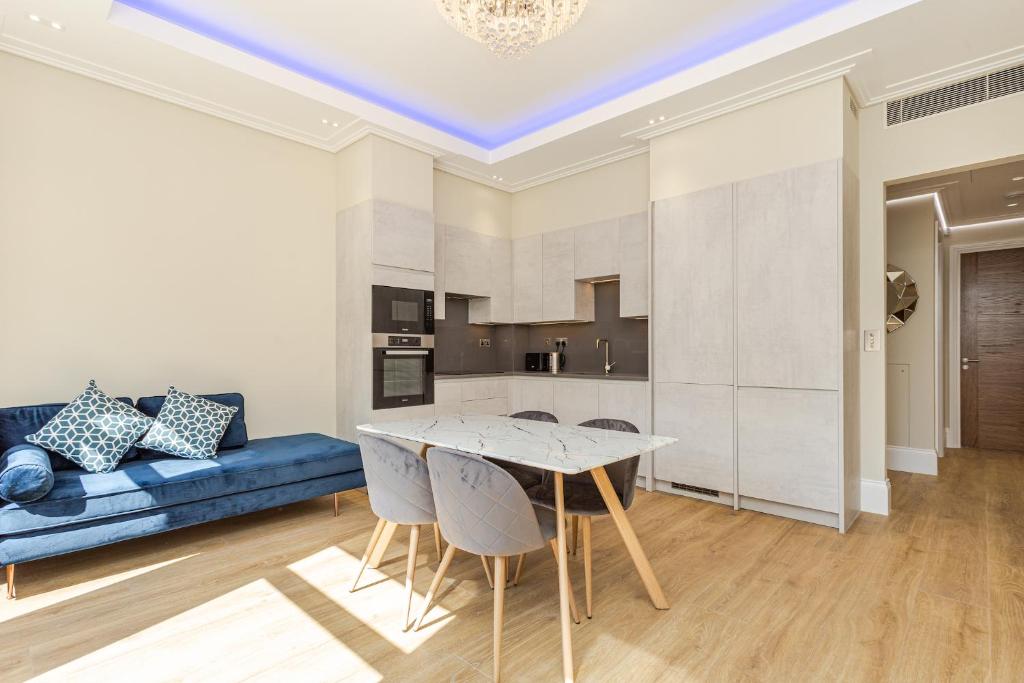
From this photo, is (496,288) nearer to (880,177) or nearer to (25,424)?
(880,177)

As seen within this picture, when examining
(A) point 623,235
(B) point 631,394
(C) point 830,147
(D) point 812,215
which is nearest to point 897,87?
(C) point 830,147

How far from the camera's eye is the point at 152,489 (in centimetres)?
284

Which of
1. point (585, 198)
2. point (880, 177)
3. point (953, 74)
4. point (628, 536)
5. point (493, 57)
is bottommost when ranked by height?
point (628, 536)

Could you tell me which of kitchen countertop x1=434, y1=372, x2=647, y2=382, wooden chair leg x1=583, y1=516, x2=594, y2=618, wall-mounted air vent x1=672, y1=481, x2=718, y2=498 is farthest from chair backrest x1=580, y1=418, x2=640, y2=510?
kitchen countertop x1=434, y1=372, x2=647, y2=382

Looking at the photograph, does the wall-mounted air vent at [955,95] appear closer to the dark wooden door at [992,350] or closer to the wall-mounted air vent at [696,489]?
the wall-mounted air vent at [696,489]

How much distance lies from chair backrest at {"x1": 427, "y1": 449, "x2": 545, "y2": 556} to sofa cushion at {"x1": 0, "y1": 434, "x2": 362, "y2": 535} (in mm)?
1858

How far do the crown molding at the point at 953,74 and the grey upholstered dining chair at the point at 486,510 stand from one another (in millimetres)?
3776

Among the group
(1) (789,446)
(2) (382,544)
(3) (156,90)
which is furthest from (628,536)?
(3) (156,90)

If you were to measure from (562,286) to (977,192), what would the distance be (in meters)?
3.84

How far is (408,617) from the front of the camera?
220cm

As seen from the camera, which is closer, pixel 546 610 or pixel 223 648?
pixel 223 648

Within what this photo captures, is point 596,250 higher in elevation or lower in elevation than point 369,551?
higher

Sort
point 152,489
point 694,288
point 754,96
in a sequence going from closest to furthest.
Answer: point 152,489 < point 754,96 < point 694,288

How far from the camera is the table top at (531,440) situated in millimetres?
2020
